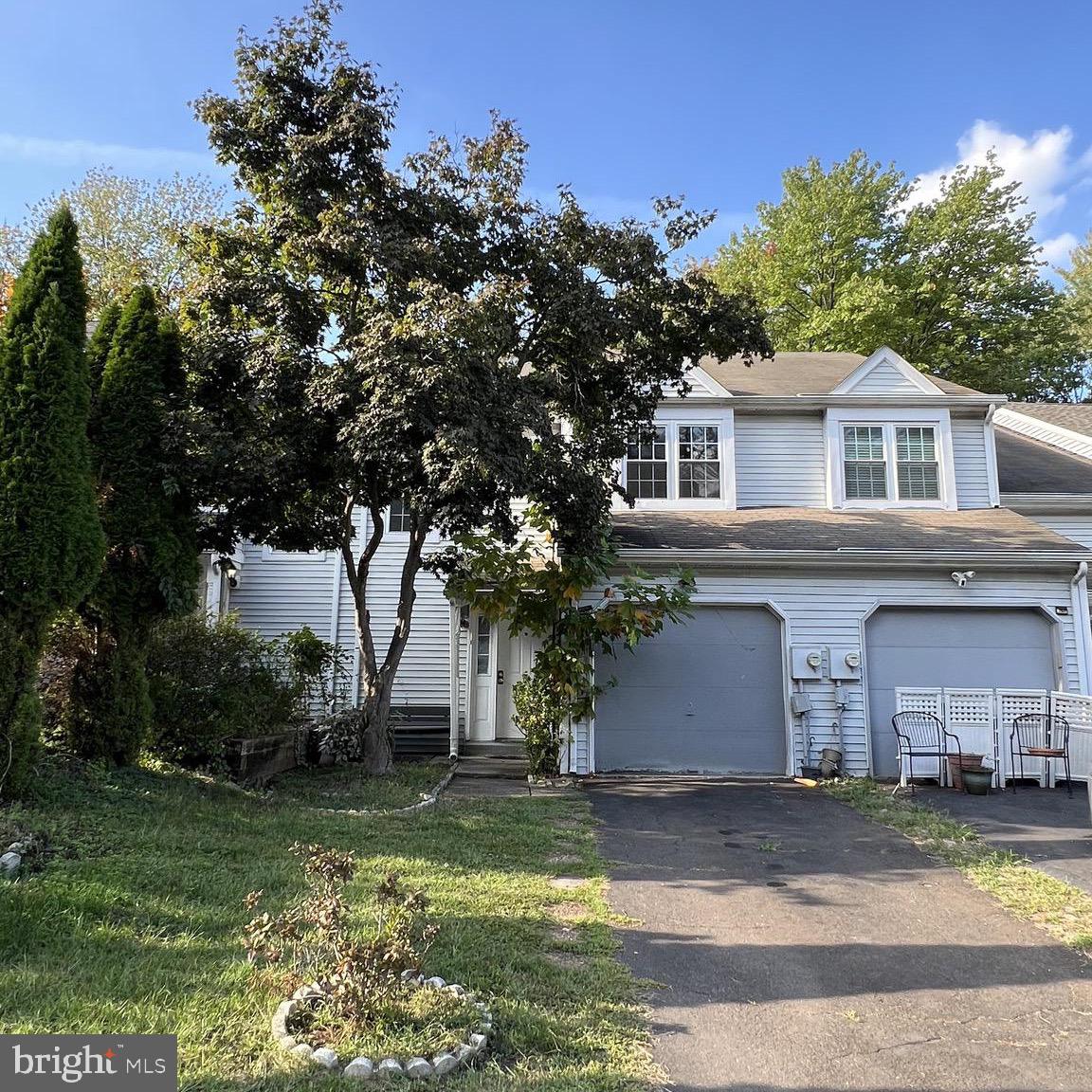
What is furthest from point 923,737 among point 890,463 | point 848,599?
point 890,463

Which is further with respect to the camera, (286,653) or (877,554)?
(286,653)

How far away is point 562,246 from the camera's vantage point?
9211mm

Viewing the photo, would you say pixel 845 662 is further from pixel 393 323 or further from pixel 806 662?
Result: pixel 393 323

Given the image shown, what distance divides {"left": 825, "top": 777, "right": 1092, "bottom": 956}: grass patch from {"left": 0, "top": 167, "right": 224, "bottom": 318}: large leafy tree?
748 inches

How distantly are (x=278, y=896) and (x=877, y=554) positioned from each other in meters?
8.95

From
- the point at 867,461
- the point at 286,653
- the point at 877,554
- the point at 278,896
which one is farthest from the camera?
the point at 867,461

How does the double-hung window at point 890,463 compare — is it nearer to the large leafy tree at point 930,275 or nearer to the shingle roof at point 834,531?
the shingle roof at point 834,531

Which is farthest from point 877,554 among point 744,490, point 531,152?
point 531,152

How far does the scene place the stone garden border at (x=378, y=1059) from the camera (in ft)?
8.95

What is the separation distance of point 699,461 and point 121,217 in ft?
56.4

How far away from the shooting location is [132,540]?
7.54 meters

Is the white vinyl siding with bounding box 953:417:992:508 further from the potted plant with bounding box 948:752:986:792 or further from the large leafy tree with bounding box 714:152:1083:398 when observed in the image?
the large leafy tree with bounding box 714:152:1083:398

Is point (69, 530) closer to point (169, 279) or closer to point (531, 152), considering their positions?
point (531, 152)

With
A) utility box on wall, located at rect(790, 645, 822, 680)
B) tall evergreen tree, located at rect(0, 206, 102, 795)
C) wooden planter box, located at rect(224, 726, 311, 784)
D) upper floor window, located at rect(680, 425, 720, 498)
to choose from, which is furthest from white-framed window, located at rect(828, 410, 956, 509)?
tall evergreen tree, located at rect(0, 206, 102, 795)
